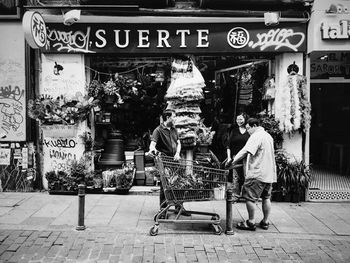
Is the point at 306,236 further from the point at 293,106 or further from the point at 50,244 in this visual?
the point at 50,244

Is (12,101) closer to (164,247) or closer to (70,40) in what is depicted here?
(70,40)

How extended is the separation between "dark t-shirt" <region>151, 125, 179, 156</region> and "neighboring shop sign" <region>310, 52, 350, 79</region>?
4.87m

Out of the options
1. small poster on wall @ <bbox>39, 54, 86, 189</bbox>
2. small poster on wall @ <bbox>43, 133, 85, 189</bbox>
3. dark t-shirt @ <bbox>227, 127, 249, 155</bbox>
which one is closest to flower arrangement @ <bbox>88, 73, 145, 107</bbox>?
small poster on wall @ <bbox>39, 54, 86, 189</bbox>

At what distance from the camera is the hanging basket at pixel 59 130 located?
352 inches

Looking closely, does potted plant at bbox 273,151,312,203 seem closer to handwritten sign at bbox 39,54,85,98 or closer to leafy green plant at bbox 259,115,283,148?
leafy green plant at bbox 259,115,283,148

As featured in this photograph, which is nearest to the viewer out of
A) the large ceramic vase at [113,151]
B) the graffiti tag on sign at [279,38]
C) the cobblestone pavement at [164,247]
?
the cobblestone pavement at [164,247]

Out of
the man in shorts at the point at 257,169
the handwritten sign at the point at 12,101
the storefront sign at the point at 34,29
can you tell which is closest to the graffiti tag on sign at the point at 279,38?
the man in shorts at the point at 257,169

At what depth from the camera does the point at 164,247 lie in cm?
579

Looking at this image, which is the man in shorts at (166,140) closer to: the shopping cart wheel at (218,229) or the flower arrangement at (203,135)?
the shopping cart wheel at (218,229)

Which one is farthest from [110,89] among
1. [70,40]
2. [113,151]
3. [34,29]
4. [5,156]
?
[5,156]

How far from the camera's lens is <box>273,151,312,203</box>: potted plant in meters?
8.56

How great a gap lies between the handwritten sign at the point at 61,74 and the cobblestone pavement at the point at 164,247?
3.79 m

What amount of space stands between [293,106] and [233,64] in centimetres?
204

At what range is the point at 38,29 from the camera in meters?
8.16
